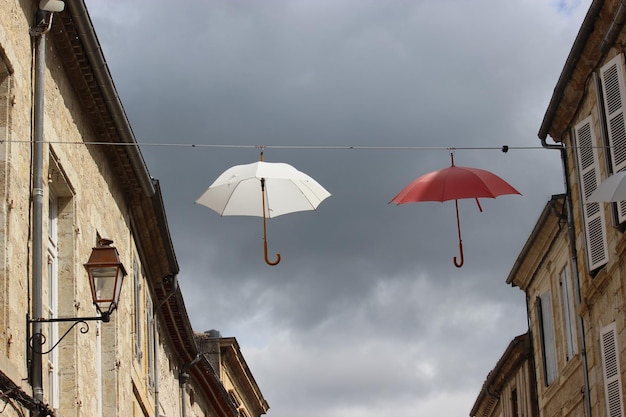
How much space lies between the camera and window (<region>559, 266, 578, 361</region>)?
22703mm

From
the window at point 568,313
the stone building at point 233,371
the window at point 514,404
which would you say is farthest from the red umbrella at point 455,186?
the stone building at point 233,371

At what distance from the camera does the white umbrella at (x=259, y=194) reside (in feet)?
47.6

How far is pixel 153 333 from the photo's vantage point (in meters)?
22.4

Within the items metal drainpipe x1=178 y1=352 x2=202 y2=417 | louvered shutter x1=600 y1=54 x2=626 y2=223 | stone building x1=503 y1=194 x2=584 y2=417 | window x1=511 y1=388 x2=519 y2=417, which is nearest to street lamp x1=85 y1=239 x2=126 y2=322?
louvered shutter x1=600 y1=54 x2=626 y2=223

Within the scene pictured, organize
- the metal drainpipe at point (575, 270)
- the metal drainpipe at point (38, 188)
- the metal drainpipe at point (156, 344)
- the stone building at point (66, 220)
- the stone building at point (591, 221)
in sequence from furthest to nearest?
the metal drainpipe at point (156, 344) < the metal drainpipe at point (575, 270) < the stone building at point (591, 221) < the metal drainpipe at point (38, 188) < the stone building at point (66, 220)

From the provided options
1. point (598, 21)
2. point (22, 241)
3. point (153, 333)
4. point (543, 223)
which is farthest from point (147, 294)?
point (22, 241)

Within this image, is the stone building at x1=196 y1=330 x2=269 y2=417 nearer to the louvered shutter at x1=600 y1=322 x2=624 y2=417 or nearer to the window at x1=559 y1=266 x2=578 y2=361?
the window at x1=559 y1=266 x2=578 y2=361

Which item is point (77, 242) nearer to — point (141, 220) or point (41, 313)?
point (41, 313)

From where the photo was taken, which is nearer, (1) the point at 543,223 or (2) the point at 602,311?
(2) the point at 602,311

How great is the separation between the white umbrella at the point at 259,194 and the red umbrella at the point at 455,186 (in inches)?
51.4

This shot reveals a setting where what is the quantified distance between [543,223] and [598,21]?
6.52 metres

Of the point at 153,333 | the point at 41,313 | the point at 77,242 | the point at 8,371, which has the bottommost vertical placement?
the point at 8,371

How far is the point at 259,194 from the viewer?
15258 millimetres

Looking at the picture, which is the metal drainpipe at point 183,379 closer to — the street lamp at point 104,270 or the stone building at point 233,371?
the stone building at point 233,371
